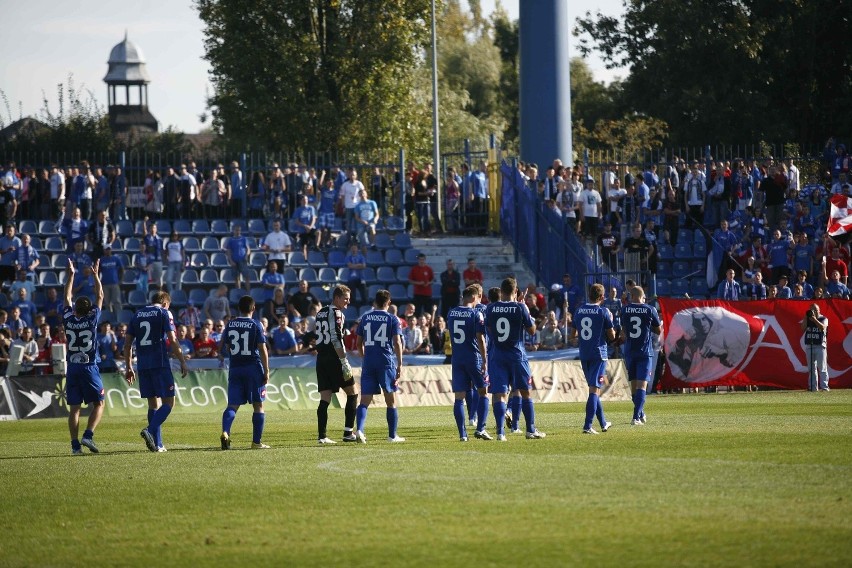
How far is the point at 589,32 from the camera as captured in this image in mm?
59344

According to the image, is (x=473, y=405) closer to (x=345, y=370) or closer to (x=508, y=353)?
(x=508, y=353)

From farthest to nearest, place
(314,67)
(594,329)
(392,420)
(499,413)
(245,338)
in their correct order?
(314,67) < (594,329) < (392,420) < (499,413) < (245,338)

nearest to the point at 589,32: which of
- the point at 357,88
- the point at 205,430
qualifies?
the point at 357,88

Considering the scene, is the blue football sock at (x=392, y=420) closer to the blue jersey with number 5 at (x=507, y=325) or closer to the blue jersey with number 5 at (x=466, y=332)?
the blue jersey with number 5 at (x=466, y=332)

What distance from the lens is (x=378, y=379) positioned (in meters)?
17.2

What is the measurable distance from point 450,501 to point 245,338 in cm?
623

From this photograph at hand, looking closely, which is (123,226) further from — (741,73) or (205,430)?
(741,73)

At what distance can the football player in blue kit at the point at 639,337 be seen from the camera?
62.2 ft

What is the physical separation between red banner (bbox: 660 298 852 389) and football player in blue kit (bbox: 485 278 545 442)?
12.7 meters

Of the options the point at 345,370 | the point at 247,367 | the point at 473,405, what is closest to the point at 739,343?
the point at 473,405

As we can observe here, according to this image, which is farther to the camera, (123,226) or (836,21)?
(836,21)

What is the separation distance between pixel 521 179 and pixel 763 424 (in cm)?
1706

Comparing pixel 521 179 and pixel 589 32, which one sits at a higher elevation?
pixel 589 32

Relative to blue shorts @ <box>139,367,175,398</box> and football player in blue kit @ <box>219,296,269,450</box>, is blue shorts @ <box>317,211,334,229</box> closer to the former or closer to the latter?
football player in blue kit @ <box>219,296,269,450</box>
